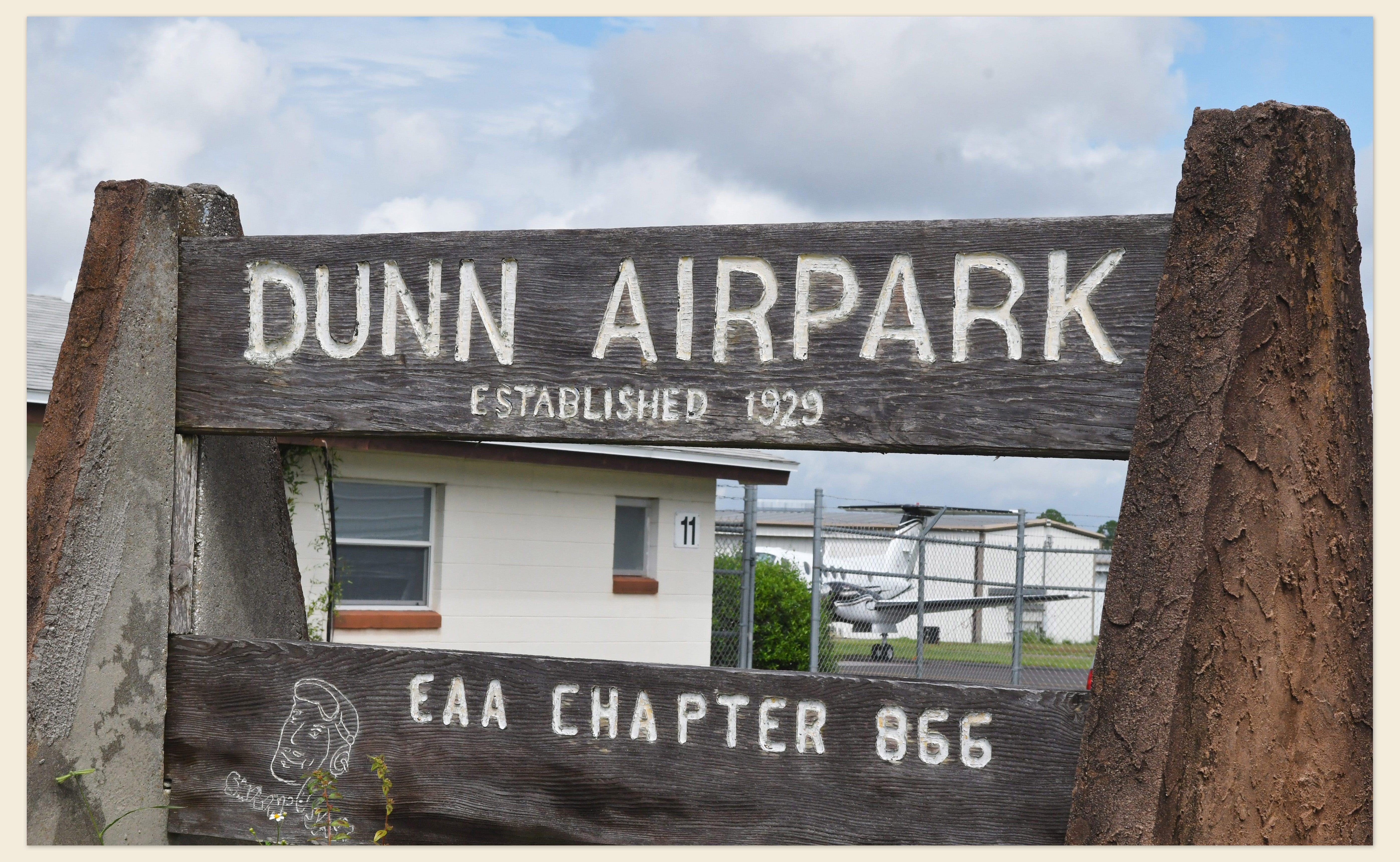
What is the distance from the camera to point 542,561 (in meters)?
11.5

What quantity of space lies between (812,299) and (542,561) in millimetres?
9189

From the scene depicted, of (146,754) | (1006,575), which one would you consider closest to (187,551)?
(146,754)

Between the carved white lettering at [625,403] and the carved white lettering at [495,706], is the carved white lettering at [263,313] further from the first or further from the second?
the carved white lettering at [495,706]

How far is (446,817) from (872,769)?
39.6 inches

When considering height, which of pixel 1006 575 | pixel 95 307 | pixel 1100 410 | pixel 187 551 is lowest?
pixel 1006 575

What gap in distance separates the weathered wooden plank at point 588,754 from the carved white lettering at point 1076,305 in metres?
0.71

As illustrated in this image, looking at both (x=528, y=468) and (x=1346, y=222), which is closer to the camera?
(x=1346, y=222)

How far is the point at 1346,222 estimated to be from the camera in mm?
2250

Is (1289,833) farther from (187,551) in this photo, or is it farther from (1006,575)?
(1006,575)

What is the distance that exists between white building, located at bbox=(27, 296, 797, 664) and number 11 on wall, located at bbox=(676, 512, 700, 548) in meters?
0.01

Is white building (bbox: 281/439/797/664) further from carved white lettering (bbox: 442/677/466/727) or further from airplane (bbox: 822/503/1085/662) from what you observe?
carved white lettering (bbox: 442/677/466/727)

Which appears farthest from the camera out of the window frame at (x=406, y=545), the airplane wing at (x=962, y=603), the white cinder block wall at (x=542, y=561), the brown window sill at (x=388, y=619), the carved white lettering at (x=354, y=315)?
the airplane wing at (x=962, y=603)

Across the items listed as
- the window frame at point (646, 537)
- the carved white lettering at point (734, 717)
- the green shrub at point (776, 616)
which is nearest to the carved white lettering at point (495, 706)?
the carved white lettering at point (734, 717)

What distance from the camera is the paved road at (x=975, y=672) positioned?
18.6 metres
